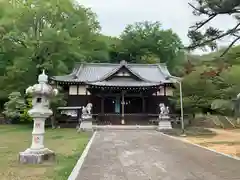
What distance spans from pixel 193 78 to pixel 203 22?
16885 mm

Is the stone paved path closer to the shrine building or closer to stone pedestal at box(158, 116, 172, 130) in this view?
stone pedestal at box(158, 116, 172, 130)

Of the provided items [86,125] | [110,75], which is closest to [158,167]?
[86,125]

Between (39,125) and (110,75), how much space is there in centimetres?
2031

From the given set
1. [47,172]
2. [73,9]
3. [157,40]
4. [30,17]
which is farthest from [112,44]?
[47,172]

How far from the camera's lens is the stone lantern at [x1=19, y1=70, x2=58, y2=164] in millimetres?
8594

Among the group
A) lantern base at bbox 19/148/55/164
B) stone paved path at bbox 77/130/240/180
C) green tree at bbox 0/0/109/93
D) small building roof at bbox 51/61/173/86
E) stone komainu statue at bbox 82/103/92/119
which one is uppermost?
green tree at bbox 0/0/109/93

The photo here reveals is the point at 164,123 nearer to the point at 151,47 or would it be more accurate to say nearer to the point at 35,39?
the point at 35,39

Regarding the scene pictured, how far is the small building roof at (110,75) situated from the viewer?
2874 cm

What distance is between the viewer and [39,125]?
9508 millimetres

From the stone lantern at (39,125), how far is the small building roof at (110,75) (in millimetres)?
17561

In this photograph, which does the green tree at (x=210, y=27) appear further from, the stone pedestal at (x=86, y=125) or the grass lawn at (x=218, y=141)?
the stone pedestal at (x=86, y=125)

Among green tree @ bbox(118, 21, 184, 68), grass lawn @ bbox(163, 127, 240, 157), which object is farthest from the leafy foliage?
grass lawn @ bbox(163, 127, 240, 157)

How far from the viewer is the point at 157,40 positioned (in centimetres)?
5544

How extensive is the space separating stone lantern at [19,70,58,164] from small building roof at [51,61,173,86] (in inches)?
691
